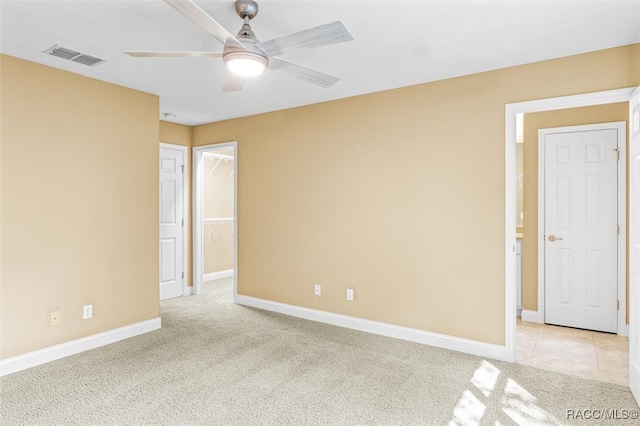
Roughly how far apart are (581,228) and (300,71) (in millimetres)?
3433

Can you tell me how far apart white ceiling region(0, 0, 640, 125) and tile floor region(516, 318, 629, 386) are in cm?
243

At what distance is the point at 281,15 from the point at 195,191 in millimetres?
3698

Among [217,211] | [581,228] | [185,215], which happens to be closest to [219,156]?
[217,211]

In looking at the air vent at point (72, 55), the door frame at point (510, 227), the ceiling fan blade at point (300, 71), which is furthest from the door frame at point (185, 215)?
the door frame at point (510, 227)

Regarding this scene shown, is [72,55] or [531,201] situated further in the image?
[531,201]

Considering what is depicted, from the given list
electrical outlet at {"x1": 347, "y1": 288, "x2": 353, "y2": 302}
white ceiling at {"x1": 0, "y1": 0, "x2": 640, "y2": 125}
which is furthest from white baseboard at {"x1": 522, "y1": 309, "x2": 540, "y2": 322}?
white ceiling at {"x1": 0, "y1": 0, "x2": 640, "y2": 125}

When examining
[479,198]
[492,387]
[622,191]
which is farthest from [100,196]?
[622,191]

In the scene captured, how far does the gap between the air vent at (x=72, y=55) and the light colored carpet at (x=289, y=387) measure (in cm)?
243

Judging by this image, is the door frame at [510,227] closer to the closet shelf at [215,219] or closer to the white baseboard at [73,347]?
the white baseboard at [73,347]

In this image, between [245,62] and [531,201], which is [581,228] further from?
[245,62]

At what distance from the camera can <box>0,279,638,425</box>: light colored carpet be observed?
91.0 inches

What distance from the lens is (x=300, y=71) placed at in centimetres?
222

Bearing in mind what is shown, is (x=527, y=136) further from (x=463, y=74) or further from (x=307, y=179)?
(x=307, y=179)

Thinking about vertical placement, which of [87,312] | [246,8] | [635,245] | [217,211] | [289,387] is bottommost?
[289,387]
